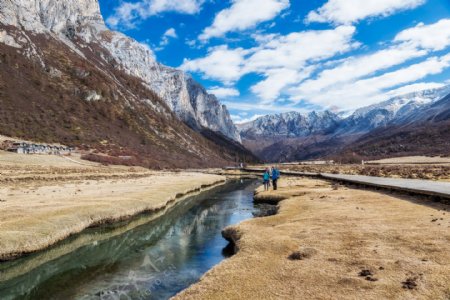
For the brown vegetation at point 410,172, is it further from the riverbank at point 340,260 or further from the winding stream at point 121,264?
the winding stream at point 121,264

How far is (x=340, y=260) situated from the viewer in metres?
18.3

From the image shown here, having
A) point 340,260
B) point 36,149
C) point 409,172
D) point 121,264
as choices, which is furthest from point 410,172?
point 36,149

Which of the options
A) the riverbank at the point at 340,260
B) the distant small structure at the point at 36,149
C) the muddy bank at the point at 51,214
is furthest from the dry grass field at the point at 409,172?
the distant small structure at the point at 36,149

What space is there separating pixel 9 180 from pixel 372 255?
219 feet

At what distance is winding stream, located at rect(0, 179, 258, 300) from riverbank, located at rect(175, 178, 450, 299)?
336 centimetres

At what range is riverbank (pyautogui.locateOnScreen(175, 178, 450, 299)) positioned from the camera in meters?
14.7

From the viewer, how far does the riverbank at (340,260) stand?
14719mm

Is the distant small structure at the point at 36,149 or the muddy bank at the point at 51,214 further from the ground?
the distant small structure at the point at 36,149

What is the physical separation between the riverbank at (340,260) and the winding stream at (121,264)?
3.36m

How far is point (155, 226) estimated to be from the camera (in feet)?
131

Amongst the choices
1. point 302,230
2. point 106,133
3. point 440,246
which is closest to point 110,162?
point 106,133

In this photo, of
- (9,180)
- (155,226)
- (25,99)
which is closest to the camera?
(155,226)

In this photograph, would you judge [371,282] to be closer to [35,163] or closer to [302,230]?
[302,230]

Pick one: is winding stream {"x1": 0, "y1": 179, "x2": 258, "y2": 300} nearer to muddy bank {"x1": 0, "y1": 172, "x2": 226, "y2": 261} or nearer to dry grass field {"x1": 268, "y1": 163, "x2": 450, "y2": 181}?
muddy bank {"x1": 0, "y1": 172, "x2": 226, "y2": 261}
